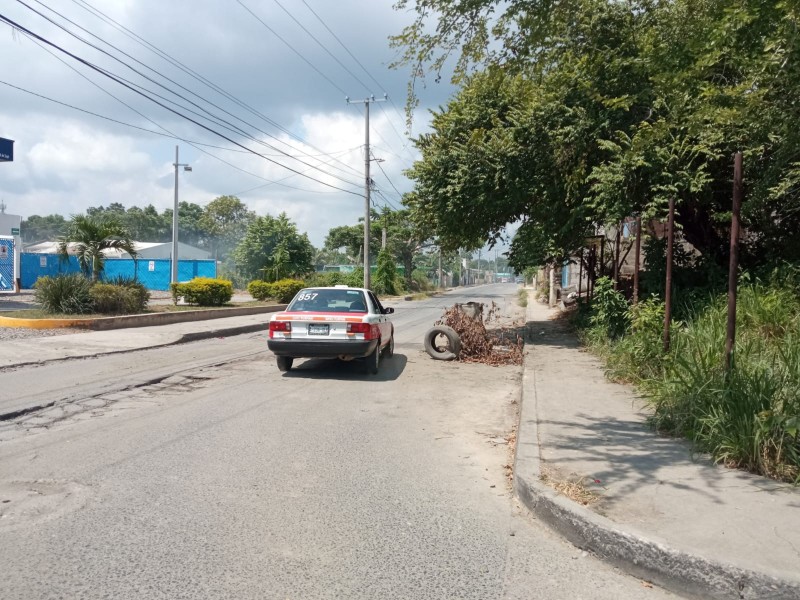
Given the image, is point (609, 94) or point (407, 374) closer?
point (407, 374)

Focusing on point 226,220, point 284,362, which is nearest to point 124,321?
point 284,362

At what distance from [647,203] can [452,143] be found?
5277 mm

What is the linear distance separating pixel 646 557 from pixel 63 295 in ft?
57.0

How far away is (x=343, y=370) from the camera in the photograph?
37.2 ft

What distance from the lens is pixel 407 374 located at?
1134 centimetres

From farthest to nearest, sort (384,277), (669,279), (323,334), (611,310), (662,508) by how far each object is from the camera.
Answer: (384,277), (611,310), (323,334), (669,279), (662,508)

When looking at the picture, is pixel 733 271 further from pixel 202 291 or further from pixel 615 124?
pixel 202 291

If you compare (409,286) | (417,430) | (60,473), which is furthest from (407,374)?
(409,286)

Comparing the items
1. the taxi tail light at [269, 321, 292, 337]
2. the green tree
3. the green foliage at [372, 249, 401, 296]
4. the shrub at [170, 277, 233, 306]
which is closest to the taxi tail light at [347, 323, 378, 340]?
the taxi tail light at [269, 321, 292, 337]

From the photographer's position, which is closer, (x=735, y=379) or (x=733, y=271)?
(x=735, y=379)

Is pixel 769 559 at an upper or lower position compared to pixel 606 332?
lower

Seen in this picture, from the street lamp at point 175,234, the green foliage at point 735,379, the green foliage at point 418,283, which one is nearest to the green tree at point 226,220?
the green foliage at point 418,283

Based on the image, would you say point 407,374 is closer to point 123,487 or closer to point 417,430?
point 417,430

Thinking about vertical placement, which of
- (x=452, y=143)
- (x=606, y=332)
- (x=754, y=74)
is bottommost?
(x=606, y=332)
